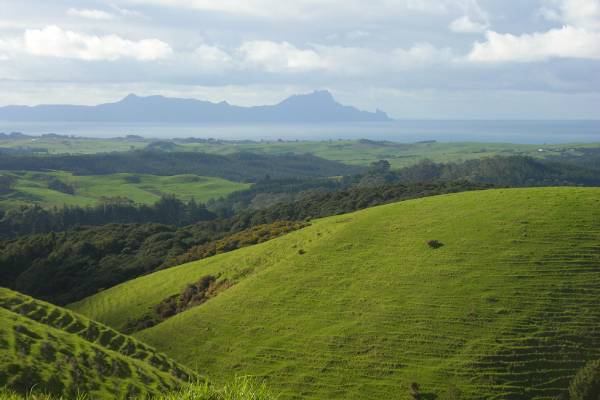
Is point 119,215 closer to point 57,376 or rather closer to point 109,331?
point 109,331

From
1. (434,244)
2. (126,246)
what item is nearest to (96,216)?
(126,246)

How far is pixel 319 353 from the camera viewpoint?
132 feet

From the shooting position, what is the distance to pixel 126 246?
10231cm

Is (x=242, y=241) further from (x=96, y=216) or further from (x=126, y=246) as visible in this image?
(x=96, y=216)

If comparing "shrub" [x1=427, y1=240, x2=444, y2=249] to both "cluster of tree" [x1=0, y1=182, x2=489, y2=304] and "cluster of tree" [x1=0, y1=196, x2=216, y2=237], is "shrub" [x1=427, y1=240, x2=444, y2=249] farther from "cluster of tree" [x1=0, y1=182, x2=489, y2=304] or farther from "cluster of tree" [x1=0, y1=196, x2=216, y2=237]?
"cluster of tree" [x1=0, y1=196, x2=216, y2=237]

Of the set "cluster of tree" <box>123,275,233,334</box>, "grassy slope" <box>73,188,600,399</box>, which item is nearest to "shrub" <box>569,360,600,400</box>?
"grassy slope" <box>73,188,600,399</box>

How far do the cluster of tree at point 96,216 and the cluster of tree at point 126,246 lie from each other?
52977 mm

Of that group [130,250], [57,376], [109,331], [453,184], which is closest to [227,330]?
[109,331]

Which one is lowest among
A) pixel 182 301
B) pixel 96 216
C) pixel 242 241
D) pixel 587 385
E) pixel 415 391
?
pixel 96 216

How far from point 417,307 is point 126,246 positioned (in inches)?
2878

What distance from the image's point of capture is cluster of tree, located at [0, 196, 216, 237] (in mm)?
164375

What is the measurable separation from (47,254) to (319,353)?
257 ft

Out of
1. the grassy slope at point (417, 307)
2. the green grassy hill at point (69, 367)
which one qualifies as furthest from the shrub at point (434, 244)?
the green grassy hill at point (69, 367)

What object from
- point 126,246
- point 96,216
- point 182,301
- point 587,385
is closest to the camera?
point 587,385
